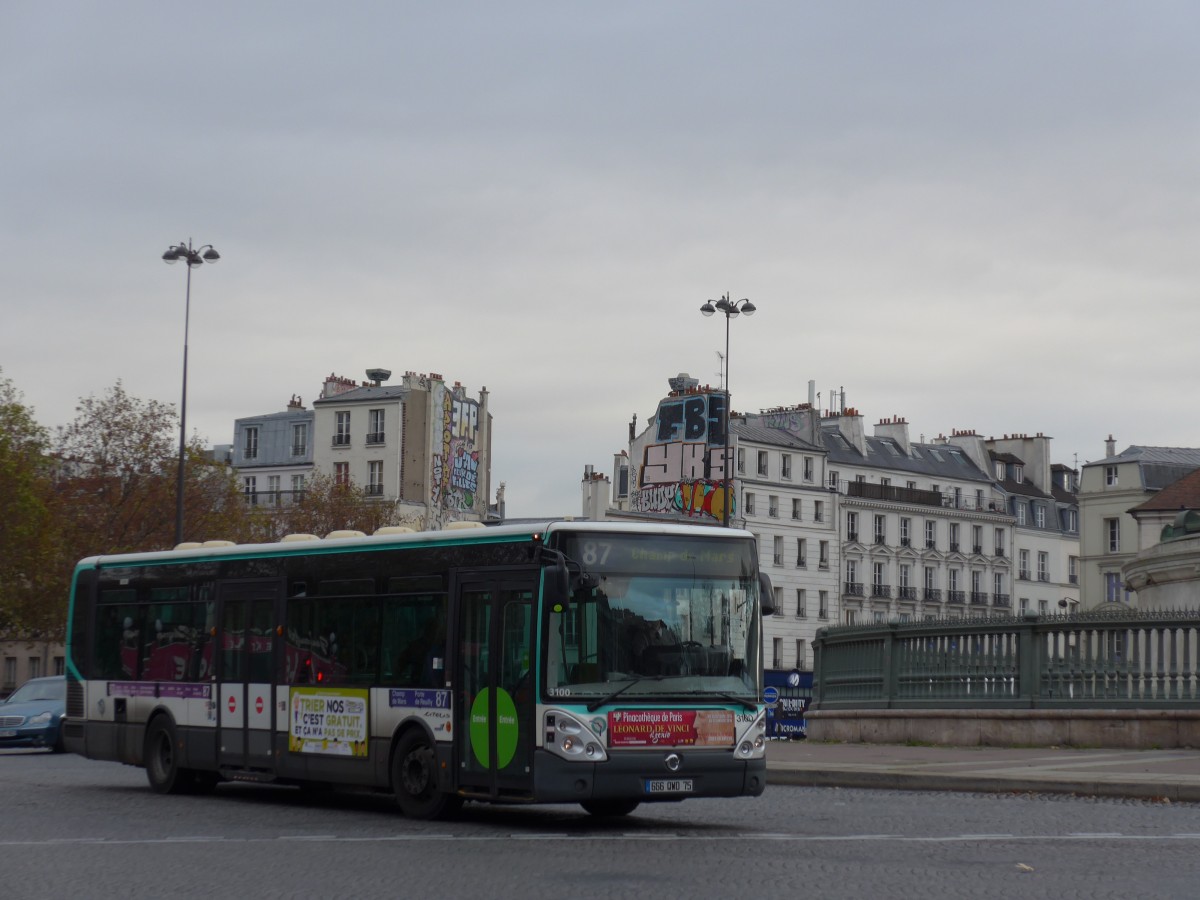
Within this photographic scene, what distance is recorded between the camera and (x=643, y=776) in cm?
1600

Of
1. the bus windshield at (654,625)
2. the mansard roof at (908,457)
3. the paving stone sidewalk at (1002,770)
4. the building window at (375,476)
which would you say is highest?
the mansard roof at (908,457)

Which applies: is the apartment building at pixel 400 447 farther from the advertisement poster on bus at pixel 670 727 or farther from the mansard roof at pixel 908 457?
the advertisement poster on bus at pixel 670 727

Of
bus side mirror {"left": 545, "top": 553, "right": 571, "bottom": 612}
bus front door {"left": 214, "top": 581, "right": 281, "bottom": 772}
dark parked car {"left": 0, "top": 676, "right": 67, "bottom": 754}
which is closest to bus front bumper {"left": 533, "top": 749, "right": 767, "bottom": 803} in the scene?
bus side mirror {"left": 545, "top": 553, "right": 571, "bottom": 612}

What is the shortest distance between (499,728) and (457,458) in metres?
96.7

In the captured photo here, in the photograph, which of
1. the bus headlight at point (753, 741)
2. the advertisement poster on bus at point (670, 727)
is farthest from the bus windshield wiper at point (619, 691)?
the bus headlight at point (753, 741)

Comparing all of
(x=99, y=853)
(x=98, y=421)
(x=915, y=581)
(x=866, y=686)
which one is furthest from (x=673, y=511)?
(x=99, y=853)

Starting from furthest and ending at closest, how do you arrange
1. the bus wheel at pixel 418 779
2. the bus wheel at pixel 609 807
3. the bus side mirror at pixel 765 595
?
1. the bus wheel at pixel 609 807
2. the bus wheel at pixel 418 779
3. the bus side mirror at pixel 765 595

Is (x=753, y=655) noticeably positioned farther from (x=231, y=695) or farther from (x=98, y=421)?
(x=98, y=421)

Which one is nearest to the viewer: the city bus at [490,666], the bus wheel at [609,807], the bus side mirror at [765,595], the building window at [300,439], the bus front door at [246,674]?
the city bus at [490,666]

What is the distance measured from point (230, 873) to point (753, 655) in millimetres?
5792

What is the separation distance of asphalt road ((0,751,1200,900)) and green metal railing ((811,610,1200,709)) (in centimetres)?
528

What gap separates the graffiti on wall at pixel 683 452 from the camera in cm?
10024

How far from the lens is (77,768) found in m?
28.2

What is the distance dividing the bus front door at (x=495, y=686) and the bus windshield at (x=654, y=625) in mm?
404
